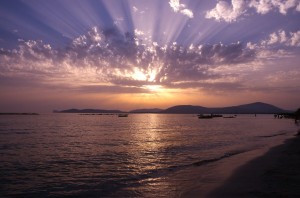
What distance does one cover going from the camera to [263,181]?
14.7 meters

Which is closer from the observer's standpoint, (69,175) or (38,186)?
(38,186)


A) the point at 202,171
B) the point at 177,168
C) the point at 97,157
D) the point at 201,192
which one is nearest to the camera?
the point at 201,192

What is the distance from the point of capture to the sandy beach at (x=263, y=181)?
12352mm

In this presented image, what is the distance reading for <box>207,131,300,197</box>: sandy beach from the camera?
486 inches

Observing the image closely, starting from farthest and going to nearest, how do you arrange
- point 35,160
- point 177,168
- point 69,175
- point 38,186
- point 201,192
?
point 35,160, point 177,168, point 69,175, point 38,186, point 201,192

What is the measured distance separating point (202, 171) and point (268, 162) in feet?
19.7

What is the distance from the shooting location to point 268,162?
21.0m

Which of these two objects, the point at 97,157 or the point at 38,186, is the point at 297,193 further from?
the point at 97,157

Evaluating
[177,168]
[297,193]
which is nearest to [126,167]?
[177,168]

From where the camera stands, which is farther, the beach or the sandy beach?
the beach

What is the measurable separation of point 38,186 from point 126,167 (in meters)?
7.19

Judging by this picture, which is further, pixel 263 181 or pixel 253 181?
pixel 253 181

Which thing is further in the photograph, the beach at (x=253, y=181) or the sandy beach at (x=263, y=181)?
the beach at (x=253, y=181)

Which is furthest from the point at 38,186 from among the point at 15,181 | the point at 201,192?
the point at 201,192
